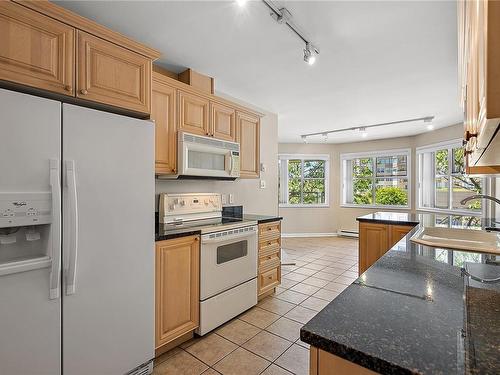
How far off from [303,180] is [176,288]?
5269mm

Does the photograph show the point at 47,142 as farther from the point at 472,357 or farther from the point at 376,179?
the point at 376,179

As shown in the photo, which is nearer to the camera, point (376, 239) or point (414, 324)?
point (414, 324)

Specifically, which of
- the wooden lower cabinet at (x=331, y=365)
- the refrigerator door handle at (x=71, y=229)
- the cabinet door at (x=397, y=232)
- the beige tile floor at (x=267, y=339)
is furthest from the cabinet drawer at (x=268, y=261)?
the wooden lower cabinet at (x=331, y=365)

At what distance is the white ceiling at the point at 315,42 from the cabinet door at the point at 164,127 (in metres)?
0.36

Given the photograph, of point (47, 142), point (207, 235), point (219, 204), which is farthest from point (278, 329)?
point (47, 142)

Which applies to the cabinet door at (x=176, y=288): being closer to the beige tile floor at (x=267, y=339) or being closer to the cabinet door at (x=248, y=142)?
the beige tile floor at (x=267, y=339)

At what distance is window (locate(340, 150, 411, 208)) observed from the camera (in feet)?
19.8

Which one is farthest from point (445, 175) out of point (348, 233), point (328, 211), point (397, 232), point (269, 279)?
point (269, 279)

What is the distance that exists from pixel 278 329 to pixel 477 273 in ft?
5.72

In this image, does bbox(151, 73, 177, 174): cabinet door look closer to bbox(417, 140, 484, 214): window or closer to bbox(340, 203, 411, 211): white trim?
bbox(417, 140, 484, 214): window

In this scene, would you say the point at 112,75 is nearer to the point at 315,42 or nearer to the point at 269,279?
the point at 315,42

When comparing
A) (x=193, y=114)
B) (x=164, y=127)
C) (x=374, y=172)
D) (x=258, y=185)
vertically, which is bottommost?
(x=258, y=185)

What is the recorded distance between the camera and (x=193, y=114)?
100 inches

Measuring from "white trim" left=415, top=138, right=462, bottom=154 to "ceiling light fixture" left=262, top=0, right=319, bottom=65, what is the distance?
13.1 feet
